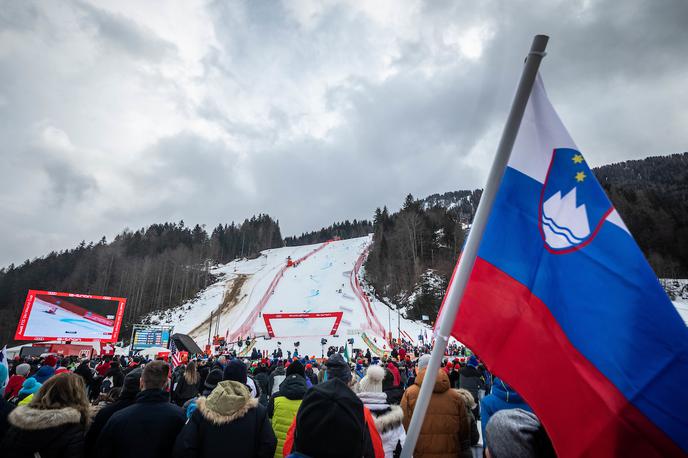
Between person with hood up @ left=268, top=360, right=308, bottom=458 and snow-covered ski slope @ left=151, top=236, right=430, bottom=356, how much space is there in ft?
83.7

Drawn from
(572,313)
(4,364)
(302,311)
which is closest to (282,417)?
(572,313)

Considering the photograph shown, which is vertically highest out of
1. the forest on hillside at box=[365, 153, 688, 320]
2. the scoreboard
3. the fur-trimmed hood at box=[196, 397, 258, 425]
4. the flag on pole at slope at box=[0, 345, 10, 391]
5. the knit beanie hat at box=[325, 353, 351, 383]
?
the forest on hillside at box=[365, 153, 688, 320]

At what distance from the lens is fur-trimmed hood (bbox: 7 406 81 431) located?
2.61 meters

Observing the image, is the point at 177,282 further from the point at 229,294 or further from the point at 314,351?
the point at 314,351

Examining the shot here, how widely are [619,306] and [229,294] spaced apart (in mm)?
61566

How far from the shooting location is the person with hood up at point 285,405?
3.56m

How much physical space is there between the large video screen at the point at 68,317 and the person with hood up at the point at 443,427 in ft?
101

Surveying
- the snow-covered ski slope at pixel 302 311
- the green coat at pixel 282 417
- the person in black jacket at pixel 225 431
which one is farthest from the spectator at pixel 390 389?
the snow-covered ski slope at pixel 302 311

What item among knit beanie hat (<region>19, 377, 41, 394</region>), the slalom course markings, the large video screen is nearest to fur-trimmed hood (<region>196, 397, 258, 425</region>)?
knit beanie hat (<region>19, 377, 41, 394</region>)

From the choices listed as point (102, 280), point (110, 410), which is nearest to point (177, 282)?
point (102, 280)

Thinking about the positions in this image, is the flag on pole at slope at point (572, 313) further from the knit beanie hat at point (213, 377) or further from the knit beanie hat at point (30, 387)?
the knit beanie hat at point (30, 387)

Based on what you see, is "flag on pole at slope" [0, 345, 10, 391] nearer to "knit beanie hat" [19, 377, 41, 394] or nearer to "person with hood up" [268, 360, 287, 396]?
"knit beanie hat" [19, 377, 41, 394]

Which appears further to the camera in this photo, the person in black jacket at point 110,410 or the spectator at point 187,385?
the spectator at point 187,385

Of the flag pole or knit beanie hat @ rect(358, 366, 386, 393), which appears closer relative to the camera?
the flag pole
